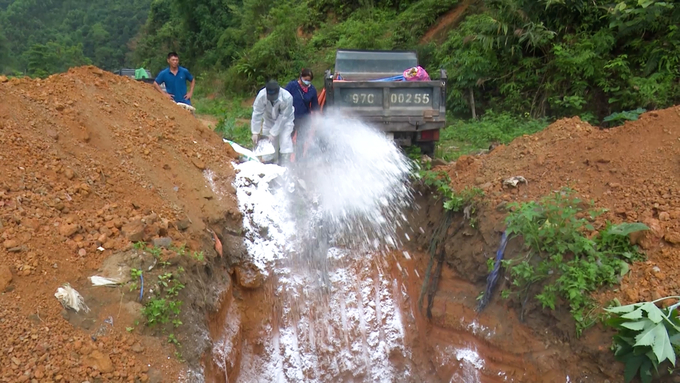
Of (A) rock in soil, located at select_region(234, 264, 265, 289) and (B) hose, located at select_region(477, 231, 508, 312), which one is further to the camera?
(A) rock in soil, located at select_region(234, 264, 265, 289)

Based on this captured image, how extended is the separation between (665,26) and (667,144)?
488cm

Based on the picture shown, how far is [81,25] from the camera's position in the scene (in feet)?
198

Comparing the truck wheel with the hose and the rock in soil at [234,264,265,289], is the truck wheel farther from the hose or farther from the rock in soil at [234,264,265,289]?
the rock in soil at [234,264,265,289]

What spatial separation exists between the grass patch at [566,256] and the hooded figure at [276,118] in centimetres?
309

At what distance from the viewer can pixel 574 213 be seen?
162 inches

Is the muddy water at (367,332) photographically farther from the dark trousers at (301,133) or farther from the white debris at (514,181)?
the dark trousers at (301,133)

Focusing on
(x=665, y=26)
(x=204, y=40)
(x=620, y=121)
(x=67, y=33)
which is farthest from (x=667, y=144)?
(x=67, y=33)

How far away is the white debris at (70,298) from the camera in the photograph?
315cm

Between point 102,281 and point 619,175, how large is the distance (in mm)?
4162

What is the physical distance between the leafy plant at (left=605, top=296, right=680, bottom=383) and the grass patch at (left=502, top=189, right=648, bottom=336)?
248 mm

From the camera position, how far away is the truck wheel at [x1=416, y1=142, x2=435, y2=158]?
7684mm

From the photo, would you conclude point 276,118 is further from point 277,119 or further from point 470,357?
point 470,357

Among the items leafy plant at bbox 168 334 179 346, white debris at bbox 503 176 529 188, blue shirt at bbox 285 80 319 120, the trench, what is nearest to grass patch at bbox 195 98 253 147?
blue shirt at bbox 285 80 319 120

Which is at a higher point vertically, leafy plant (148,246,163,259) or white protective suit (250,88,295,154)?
leafy plant (148,246,163,259)
